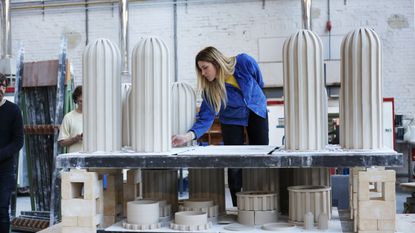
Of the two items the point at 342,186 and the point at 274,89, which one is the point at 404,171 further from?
the point at 342,186

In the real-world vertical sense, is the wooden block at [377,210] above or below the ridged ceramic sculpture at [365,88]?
below

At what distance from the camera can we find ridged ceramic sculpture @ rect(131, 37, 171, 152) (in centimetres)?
191

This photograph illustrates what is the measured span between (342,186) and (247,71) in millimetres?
Result: 849

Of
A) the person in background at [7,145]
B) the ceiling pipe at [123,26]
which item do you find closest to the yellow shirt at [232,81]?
the person in background at [7,145]

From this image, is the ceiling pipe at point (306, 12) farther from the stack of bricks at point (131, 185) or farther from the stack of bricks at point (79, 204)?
the stack of bricks at point (79, 204)

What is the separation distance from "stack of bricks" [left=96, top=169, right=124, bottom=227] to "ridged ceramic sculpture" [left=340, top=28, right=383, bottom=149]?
98 cm

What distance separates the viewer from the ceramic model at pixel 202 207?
206cm

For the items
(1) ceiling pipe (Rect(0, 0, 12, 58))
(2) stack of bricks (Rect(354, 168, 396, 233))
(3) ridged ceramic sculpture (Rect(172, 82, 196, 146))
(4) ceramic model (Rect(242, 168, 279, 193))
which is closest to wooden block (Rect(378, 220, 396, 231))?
(2) stack of bricks (Rect(354, 168, 396, 233))

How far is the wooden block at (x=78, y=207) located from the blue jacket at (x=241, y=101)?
2.74ft

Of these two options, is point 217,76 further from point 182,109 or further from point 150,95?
point 150,95

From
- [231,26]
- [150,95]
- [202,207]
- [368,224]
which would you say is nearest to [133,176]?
[202,207]

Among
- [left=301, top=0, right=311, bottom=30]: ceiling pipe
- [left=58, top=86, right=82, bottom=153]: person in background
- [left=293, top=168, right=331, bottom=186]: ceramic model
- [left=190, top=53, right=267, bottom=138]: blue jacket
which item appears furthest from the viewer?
[left=301, top=0, right=311, bottom=30]: ceiling pipe

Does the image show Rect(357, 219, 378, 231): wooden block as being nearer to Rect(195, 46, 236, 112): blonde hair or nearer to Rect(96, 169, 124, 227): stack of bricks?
Rect(96, 169, 124, 227): stack of bricks

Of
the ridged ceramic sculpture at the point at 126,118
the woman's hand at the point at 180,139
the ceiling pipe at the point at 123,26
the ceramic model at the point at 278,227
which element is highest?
the ceiling pipe at the point at 123,26
